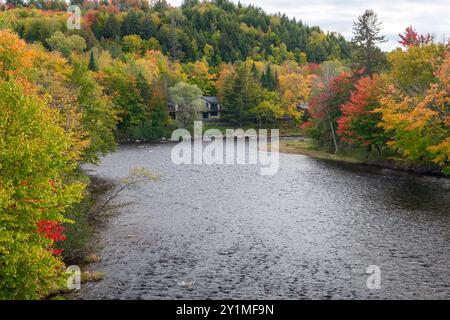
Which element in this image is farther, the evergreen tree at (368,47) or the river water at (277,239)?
the evergreen tree at (368,47)

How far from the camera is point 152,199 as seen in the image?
154ft

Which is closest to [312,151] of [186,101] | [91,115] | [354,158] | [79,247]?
[354,158]

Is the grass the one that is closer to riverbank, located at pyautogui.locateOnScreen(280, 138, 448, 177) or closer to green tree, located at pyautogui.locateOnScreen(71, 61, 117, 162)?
riverbank, located at pyautogui.locateOnScreen(280, 138, 448, 177)

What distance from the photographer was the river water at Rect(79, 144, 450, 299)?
26234 mm

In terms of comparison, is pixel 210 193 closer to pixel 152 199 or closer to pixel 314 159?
pixel 152 199

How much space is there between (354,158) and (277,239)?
42357 millimetres

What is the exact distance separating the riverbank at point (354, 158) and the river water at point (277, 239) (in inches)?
104

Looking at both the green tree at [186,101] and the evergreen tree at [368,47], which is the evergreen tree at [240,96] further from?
the evergreen tree at [368,47]

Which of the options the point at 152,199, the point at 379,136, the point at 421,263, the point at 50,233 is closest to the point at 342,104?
the point at 379,136

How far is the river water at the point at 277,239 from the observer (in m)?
26.2

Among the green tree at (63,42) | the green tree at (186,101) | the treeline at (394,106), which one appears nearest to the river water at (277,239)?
the treeline at (394,106)

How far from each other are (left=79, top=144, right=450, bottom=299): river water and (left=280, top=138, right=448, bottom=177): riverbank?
2.63m

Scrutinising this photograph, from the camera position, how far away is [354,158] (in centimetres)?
7325

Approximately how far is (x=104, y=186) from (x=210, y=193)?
1247 centimetres
